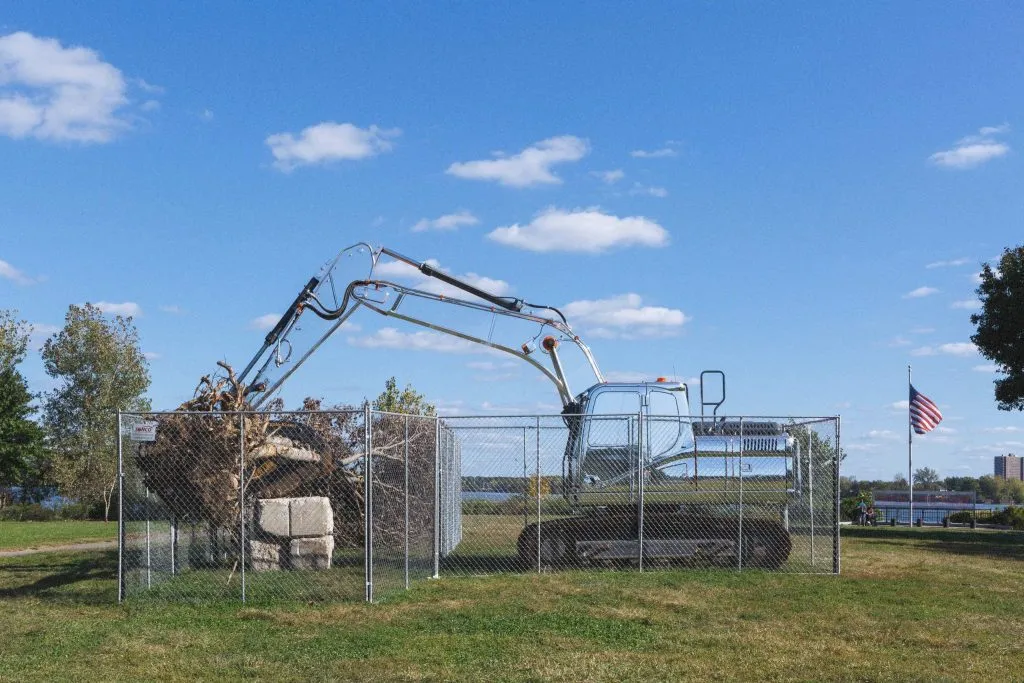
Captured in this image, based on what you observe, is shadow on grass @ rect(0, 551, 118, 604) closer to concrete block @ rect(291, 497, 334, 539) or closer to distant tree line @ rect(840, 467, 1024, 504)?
concrete block @ rect(291, 497, 334, 539)

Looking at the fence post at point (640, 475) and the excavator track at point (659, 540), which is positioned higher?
the fence post at point (640, 475)

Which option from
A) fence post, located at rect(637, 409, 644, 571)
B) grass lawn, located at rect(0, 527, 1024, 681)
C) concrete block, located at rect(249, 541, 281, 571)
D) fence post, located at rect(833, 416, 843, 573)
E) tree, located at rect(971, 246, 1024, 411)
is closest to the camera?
grass lawn, located at rect(0, 527, 1024, 681)

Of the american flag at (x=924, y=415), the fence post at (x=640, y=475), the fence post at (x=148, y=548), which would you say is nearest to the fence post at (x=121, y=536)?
the fence post at (x=148, y=548)

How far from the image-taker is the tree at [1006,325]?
98.9 feet

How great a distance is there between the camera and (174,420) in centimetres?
1426

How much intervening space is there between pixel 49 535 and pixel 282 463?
654 inches

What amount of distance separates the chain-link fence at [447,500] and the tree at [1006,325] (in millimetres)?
16780

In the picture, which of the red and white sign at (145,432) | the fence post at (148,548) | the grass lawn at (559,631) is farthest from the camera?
the fence post at (148,548)

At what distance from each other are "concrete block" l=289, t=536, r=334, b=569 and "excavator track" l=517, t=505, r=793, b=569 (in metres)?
3.00

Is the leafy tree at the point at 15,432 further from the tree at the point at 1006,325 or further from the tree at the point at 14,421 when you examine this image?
the tree at the point at 1006,325

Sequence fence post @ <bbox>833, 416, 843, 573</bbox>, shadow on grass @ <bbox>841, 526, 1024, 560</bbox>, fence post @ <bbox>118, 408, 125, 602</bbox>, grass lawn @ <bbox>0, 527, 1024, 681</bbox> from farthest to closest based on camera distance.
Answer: shadow on grass @ <bbox>841, 526, 1024, 560</bbox>
fence post @ <bbox>833, 416, 843, 573</bbox>
fence post @ <bbox>118, 408, 125, 602</bbox>
grass lawn @ <bbox>0, 527, 1024, 681</bbox>

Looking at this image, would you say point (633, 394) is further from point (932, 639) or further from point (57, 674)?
point (57, 674)

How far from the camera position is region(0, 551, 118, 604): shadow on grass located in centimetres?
1373

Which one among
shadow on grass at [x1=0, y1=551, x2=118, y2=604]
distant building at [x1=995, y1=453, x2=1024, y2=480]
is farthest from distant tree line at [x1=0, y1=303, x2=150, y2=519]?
distant building at [x1=995, y1=453, x2=1024, y2=480]
